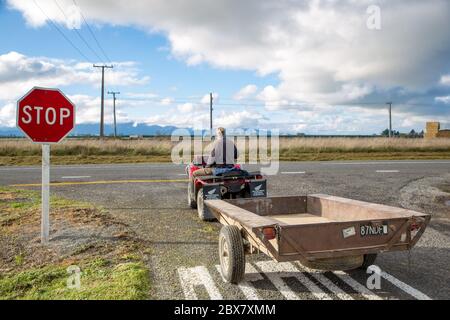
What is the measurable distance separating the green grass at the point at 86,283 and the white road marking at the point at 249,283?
Result: 1108 mm

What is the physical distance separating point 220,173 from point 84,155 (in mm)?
22087

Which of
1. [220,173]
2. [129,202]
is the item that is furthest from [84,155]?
[220,173]

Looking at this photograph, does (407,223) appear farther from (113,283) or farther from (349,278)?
(113,283)

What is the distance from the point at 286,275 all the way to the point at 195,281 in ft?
3.87

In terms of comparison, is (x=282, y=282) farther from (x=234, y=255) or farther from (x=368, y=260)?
(x=368, y=260)

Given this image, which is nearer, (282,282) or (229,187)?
(282,282)

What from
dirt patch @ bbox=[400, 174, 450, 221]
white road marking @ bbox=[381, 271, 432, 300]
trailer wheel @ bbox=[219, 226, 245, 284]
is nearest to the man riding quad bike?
trailer wheel @ bbox=[219, 226, 245, 284]

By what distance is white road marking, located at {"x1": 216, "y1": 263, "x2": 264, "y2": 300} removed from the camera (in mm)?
4172

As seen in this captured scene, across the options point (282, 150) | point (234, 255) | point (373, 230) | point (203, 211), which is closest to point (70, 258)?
point (234, 255)

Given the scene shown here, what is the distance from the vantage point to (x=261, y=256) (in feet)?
18.7

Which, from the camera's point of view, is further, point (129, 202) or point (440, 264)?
point (129, 202)

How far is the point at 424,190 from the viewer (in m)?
12.2

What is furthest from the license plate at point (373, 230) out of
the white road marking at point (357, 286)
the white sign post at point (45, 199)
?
the white sign post at point (45, 199)

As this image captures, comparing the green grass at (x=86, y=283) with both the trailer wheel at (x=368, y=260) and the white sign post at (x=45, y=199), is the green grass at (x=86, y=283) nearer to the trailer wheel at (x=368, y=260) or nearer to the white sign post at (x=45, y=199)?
the white sign post at (x=45, y=199)
